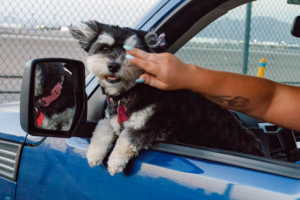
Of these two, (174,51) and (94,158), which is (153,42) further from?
(94,158)

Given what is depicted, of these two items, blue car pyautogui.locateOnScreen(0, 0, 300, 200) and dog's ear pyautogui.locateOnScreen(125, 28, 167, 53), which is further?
dog's ear pyautogui.locateOnScreen(125, 28, 167, 53)

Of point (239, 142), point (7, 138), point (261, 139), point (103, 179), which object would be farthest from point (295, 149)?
point (7, 138)

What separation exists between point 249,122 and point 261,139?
0.69 ft

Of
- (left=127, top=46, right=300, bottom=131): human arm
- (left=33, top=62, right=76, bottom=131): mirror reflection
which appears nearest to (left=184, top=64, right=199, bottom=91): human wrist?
(left=127, top=46, right=300, bottom=131): human arm

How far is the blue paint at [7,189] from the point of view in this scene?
165 cm

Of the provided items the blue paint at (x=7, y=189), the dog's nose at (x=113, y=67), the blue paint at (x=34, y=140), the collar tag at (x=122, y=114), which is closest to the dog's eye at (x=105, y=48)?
the dog's nose at (x=113, y=67)

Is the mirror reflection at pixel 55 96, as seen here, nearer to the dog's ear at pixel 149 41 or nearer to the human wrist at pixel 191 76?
the dog's ear at pixel 149 41

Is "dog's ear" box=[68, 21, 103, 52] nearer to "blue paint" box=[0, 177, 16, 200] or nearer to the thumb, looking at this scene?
the thumb

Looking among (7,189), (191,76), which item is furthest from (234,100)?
(7,189)

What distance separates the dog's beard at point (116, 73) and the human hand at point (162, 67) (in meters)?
0.45

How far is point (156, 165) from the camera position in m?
1.24

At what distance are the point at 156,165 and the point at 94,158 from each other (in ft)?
1.10

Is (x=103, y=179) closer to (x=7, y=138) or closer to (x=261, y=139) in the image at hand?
(x=7, y=138)

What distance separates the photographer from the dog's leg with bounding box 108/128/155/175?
1319 mm
